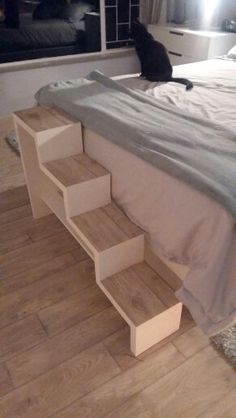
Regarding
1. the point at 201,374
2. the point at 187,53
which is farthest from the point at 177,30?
the point at 201,374

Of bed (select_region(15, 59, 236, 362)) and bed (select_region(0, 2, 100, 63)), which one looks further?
bed (select_region(0, 2, 100, 63))

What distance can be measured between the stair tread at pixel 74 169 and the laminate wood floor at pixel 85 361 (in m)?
0.50

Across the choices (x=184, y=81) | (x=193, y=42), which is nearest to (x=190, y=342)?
(x=184, y=81)

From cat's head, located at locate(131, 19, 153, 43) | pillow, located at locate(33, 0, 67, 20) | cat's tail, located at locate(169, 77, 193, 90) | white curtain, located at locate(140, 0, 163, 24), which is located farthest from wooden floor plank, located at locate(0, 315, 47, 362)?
white curtain, located at locate(140, 0, 163, 24)

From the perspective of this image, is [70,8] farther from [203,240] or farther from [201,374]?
[201,374]

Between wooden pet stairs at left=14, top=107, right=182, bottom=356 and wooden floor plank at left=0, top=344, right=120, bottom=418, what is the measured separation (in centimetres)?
14

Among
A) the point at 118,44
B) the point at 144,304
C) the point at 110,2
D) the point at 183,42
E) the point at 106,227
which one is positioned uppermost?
the point at 110,2

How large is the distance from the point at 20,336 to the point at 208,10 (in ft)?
10.9

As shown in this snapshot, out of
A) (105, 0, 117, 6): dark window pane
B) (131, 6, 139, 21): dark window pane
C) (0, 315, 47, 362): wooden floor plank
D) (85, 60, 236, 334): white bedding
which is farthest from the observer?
(131, 6, 139, 21): dark window pane

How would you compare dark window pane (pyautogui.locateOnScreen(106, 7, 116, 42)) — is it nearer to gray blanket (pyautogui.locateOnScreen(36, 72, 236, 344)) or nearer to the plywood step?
gray blanket (pyautogui.locateOnScreen(36, 72, 236, 344))

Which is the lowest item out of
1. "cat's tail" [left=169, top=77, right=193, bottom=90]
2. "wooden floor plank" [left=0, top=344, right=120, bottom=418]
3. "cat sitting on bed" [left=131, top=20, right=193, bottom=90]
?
"wooden floor plank" [left=0, top=344, right=120, bottom=418]

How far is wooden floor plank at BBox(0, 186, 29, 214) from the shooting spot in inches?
83.9

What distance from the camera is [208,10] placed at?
126 inches

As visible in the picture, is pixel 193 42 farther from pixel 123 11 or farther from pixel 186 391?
pixel 186 391
